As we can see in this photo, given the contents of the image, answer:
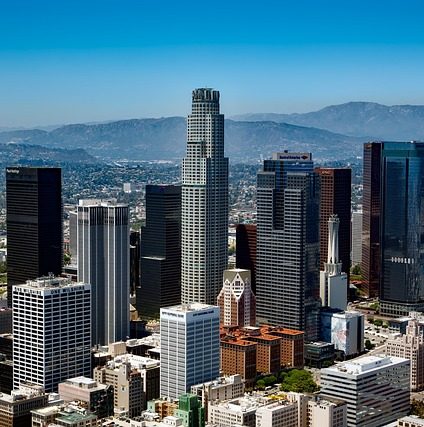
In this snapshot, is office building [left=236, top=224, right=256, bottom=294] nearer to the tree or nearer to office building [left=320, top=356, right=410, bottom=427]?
the tree

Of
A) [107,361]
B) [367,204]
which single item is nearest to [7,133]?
[367,204]

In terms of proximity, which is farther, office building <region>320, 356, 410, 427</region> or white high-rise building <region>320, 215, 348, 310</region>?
white high-rise building <region>320, 215, 348, 310</region>

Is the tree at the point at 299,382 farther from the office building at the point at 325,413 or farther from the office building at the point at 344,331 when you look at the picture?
the office building at the point at 325,413

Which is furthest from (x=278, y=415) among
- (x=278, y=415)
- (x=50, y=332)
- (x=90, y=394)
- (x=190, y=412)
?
(x=50, y=332)

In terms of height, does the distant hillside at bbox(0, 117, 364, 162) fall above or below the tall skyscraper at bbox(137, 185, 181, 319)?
above

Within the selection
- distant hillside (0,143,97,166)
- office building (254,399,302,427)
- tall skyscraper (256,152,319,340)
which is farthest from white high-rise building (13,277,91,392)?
distant hillside (0,143,97,166)

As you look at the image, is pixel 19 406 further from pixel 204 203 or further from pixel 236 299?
pixel 204 203
